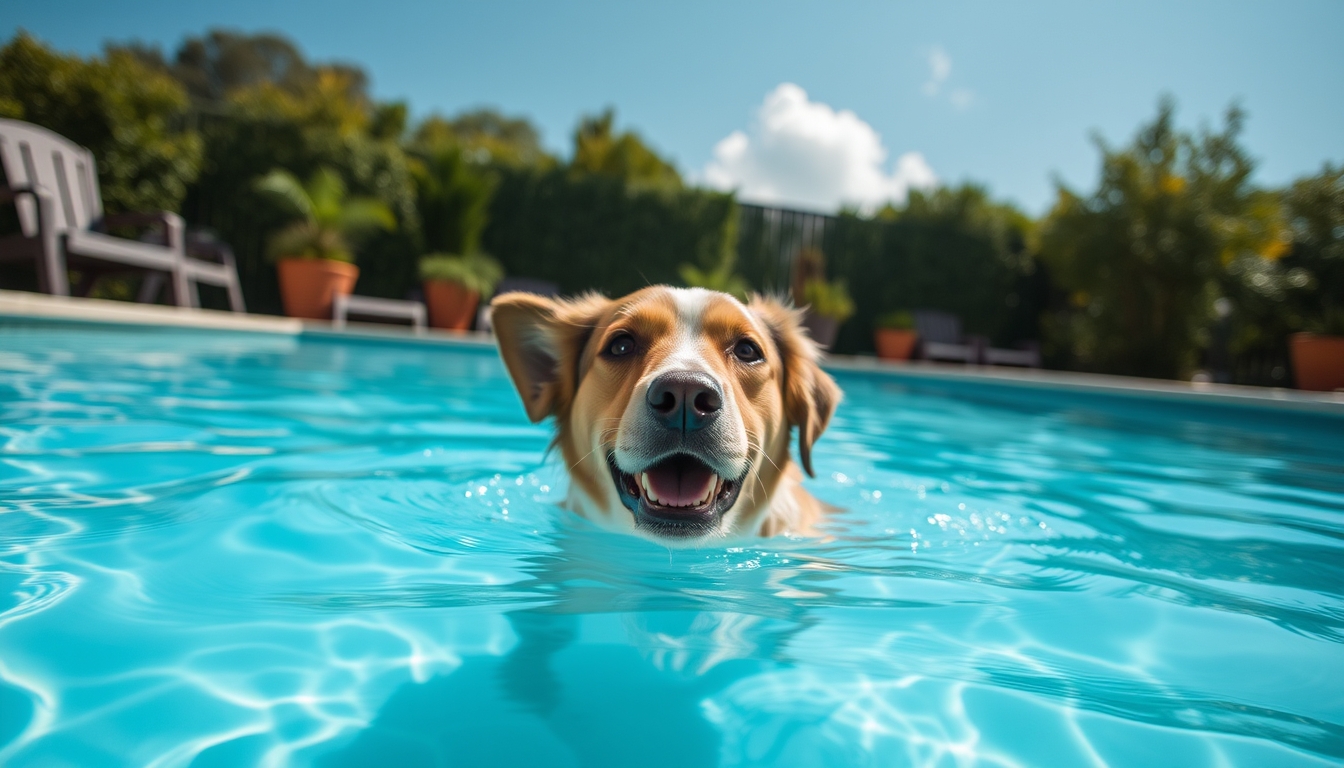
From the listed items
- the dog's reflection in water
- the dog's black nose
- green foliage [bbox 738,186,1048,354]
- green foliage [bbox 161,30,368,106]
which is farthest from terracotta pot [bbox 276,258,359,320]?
green foliage [bbox 161,30,368,106]

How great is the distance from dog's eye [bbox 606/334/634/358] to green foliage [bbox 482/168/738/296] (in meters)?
11.8

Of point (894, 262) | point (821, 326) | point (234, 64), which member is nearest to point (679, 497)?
point (821, 326)

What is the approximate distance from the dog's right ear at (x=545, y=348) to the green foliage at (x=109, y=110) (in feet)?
35.6

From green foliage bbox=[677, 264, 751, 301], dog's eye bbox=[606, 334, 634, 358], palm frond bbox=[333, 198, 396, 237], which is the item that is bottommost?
dog's eye bbox=[606, 334, 634, 358]

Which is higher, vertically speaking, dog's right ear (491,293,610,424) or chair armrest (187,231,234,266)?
chair armrest (187,231,234,266)

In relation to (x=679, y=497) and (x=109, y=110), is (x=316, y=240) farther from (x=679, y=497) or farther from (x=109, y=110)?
(x=679, y=497)

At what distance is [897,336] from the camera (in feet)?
49.9

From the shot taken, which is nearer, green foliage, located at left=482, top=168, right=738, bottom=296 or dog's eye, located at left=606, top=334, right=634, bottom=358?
dog's eye, located at left=606, top=334, right=634, bottom=358

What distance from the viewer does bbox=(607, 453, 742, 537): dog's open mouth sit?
2.07m

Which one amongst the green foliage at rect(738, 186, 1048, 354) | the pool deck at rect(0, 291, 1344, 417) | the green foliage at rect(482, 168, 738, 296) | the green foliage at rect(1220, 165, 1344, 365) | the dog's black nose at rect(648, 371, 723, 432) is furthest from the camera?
the green foliage at rect(738, 186, 1048, 354)

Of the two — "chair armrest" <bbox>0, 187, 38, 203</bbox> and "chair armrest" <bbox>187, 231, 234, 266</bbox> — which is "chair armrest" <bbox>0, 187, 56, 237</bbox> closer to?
"chair armrest" <bbox>0, 187, 38, 203</bbox>

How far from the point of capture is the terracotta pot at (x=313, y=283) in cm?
1110

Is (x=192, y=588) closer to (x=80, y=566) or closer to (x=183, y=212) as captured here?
(x=80, y=566)

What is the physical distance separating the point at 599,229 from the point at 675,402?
43.6 ft
